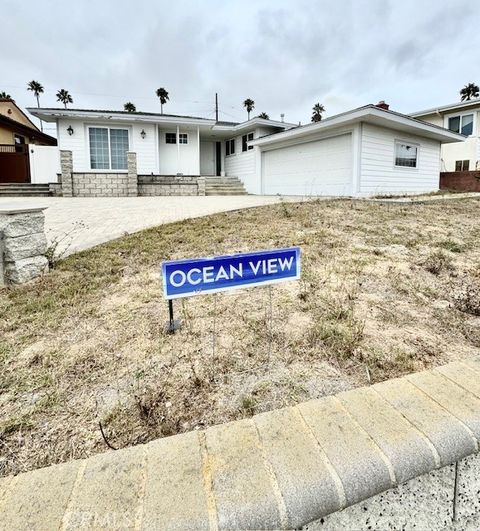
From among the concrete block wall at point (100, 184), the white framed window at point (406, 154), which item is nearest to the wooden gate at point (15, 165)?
the concrete block wall at point (100, 184)

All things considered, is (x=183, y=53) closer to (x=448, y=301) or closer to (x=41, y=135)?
(x=41, y=135)

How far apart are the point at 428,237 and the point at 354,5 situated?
861 cm

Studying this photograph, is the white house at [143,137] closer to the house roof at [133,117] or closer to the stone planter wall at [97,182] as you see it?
the house roof at [133,117]

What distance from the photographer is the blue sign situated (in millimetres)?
1869

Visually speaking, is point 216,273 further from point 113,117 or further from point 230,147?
point 230,147

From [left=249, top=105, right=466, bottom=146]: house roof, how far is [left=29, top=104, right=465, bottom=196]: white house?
0.03 m

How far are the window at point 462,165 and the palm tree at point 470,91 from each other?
1504 cm

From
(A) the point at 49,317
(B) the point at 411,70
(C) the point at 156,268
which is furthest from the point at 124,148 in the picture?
(B) the point at 411,70

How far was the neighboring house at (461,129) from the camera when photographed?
58.3ft

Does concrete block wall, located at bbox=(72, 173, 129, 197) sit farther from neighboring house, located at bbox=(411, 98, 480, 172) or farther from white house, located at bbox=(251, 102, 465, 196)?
neighboring house, located at bbox=(411, 98, 480, 172)

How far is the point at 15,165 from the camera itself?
51.3ft

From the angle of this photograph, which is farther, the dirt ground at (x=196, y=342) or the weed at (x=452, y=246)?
the weed at (x=452, y=246)

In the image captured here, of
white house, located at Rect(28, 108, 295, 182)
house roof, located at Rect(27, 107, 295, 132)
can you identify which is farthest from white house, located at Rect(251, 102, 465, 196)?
white house, located at Rect(28, 108, 295, 182)

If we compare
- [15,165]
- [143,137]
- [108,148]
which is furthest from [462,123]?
[15,165]
